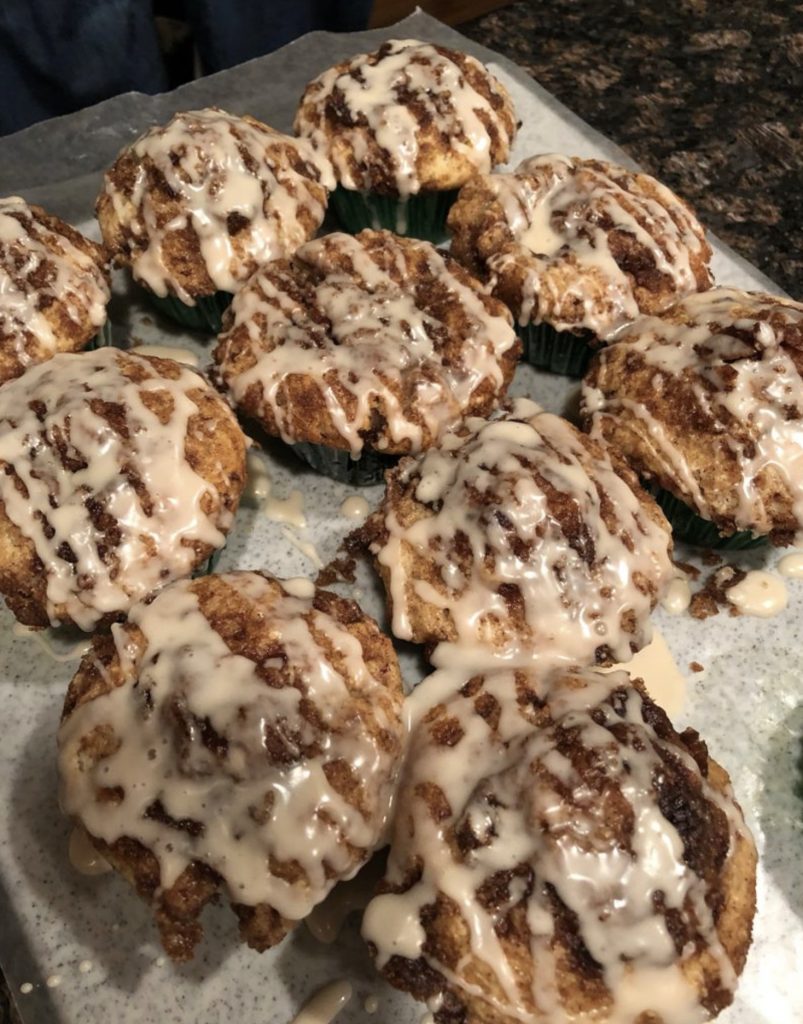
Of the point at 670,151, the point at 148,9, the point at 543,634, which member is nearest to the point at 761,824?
the point at 543,634

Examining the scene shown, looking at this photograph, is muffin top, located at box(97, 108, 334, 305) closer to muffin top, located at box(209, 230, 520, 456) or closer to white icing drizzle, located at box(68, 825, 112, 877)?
muffin top, located at box(209, 230, 520, 456)

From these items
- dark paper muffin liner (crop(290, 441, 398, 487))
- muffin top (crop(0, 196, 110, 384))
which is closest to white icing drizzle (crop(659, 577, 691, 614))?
dark paper muffin liner (crop(290, 441, 398, 487))

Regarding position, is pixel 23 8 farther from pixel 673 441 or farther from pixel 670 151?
pixel 673 441

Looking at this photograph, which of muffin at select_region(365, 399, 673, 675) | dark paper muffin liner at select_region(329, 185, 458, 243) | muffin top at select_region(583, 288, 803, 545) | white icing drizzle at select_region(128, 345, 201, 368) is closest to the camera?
muffin at select_region(365, 399, 673, 675)

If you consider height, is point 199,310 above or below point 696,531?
above

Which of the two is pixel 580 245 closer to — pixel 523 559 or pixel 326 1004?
pixel 523 559

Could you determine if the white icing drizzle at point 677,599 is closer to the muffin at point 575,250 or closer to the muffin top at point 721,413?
the muffin top at point 721,413

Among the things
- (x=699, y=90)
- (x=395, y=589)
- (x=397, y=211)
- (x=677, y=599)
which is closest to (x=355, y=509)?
(x=395, y=589)
